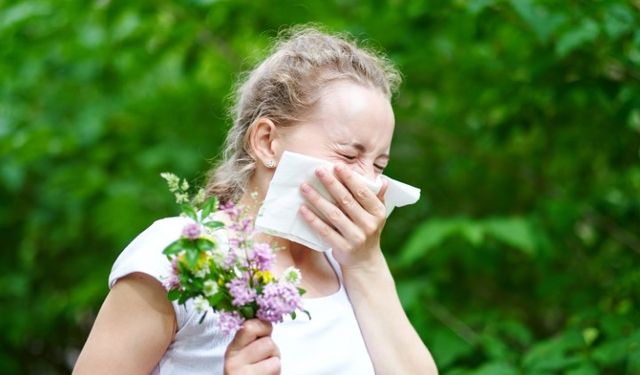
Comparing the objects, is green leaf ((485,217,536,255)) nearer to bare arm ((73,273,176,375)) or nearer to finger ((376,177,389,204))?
finger ((376,177,389,204))

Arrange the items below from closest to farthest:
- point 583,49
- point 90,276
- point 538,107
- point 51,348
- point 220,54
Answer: point 583,49 < point 538,107 < point 220,54 < point 90,276 < point 51,348

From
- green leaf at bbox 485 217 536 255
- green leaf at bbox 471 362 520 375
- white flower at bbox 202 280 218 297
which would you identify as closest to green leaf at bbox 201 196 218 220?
white flower at bbox 202 280 218 297

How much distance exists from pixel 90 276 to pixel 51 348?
4.30ft

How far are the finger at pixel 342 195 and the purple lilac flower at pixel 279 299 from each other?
357mm

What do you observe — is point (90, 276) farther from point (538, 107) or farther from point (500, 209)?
point (538, 107)

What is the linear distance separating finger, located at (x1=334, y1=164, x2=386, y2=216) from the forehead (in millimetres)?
88

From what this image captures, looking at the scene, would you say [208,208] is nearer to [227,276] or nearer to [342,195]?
[227,276]

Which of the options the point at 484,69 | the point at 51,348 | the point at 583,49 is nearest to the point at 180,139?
the point at 484,69

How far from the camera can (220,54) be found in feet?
12.8

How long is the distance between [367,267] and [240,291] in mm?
531

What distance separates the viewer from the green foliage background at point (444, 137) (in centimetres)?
317

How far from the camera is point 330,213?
6.21 feet

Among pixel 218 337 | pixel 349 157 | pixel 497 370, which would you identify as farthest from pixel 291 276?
pixel 497 370

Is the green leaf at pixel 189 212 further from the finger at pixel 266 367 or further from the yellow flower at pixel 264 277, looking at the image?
the finger at pixel 266 367
